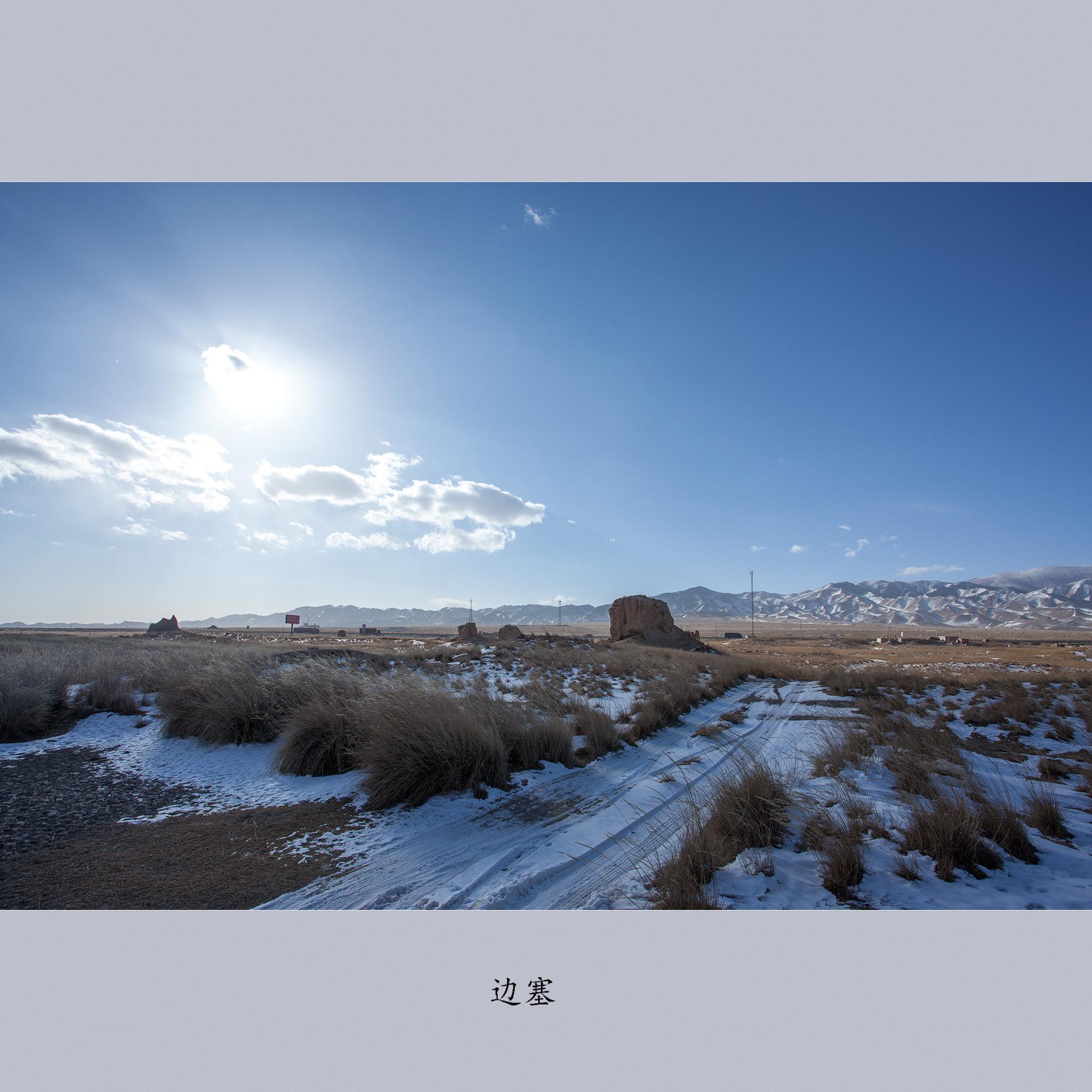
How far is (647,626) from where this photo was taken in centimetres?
3972

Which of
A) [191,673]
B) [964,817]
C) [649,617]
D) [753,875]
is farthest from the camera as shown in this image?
[649,617]

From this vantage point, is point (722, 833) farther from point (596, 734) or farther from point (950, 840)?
point (596, 734)

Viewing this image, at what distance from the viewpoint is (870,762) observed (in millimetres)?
6012

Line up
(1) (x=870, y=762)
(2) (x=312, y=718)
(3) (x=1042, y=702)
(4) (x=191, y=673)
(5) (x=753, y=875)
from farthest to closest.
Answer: (3) (x=1042, y=702) → (4) (x=191, y=673) → (2) (x=312, y=718) → (1) (x=870, y=762) → (5) (x=753, y=875)

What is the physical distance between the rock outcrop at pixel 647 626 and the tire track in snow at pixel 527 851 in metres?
31.8

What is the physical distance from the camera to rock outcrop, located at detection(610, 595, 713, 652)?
37.8m

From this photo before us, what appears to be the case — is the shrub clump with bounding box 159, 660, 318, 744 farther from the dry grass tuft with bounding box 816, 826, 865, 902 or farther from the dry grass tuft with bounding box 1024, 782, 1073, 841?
the dry grass tuft with bounding box 1024, 782, 1073, 841

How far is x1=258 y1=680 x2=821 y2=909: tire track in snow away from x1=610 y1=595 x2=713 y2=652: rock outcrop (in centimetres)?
3182

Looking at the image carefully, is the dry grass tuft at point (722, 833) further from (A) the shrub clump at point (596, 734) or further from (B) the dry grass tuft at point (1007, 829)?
(A) the shrub clump at point (596, 734)

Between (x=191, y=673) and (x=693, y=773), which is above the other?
(x=191, y=673)

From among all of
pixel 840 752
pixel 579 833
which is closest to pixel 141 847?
pixel 579 833

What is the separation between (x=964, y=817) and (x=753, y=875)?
1612 millimetres
